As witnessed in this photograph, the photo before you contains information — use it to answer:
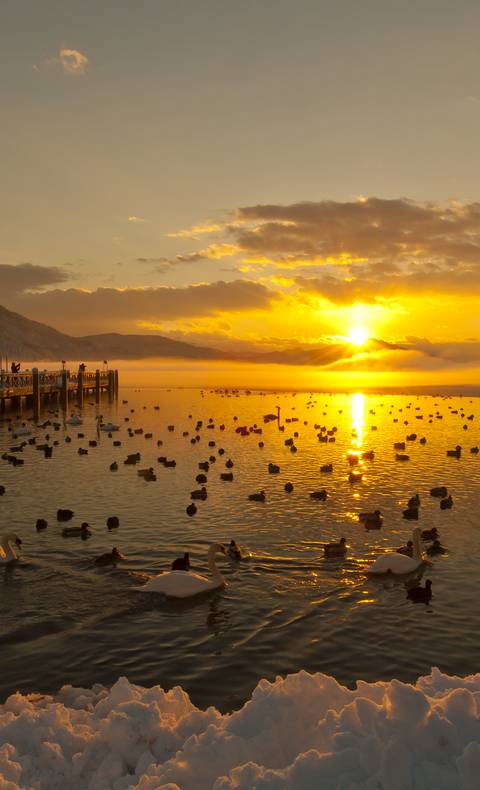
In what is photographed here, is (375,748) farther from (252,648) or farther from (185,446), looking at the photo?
(185,446)

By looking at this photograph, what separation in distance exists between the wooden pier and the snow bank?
219ft

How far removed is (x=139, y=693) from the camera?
378 inches

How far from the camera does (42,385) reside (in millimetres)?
90500

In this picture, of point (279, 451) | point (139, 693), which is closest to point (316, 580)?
point (139, 693)

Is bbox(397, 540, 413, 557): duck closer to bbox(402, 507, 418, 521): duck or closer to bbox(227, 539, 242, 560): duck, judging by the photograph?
bbox(402, 507, 418, 521): duck

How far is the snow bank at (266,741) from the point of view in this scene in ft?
21.8

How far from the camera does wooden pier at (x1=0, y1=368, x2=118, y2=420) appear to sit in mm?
75062

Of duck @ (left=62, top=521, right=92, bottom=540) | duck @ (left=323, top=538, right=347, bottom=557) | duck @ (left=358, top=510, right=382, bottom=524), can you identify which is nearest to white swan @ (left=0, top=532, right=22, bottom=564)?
duck @ (left=62, top=521, right=92, bottom=540)

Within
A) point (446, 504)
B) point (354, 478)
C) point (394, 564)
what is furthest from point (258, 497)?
point (394, 564)

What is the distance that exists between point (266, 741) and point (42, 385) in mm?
87745

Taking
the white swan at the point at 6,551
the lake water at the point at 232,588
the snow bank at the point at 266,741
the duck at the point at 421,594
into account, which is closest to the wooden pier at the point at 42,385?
the lake water at the point at 232,588

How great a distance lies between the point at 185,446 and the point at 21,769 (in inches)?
1673

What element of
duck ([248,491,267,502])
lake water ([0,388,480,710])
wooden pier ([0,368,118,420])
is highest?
wooden pier ([0,368,118,420])

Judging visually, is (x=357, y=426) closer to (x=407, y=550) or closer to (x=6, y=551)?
(x=407, y=550)
